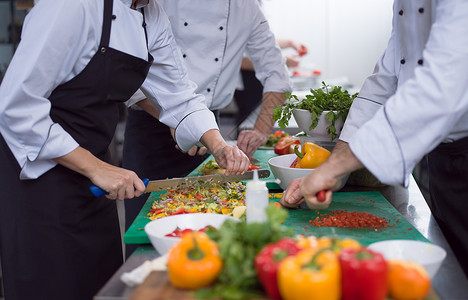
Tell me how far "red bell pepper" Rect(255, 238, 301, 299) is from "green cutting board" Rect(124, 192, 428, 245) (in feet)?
1.27

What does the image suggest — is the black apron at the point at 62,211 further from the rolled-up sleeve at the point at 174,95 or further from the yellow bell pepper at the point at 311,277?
the yellow bell pepper at the point at 311,277

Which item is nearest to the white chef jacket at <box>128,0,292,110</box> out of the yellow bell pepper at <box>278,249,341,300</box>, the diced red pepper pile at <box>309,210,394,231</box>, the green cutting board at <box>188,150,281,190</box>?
the green cutting board at <box>188,150,281,190</box>

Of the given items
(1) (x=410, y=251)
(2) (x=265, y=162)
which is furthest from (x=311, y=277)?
(2) (x=265, y=162)

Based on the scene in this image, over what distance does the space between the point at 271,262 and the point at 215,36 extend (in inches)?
77.7

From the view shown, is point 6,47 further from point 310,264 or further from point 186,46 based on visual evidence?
point 310,264

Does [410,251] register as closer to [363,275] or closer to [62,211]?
[363,275]

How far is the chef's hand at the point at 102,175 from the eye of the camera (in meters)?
1.63

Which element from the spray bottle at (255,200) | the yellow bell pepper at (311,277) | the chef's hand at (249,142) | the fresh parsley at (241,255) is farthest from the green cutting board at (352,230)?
the chef's hand at (249,142)

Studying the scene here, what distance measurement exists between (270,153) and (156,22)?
101 cm

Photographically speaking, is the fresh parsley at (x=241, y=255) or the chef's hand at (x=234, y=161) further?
the chef's hand at (x=234, y=161)

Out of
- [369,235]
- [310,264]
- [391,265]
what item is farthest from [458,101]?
[310,264]

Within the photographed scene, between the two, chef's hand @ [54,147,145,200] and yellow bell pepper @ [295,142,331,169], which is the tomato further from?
chef's hand @ [54,147,145,200]

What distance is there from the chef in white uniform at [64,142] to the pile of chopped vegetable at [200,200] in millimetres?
113

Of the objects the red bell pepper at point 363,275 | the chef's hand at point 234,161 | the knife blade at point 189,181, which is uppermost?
the red bell pepper at point 363,275
